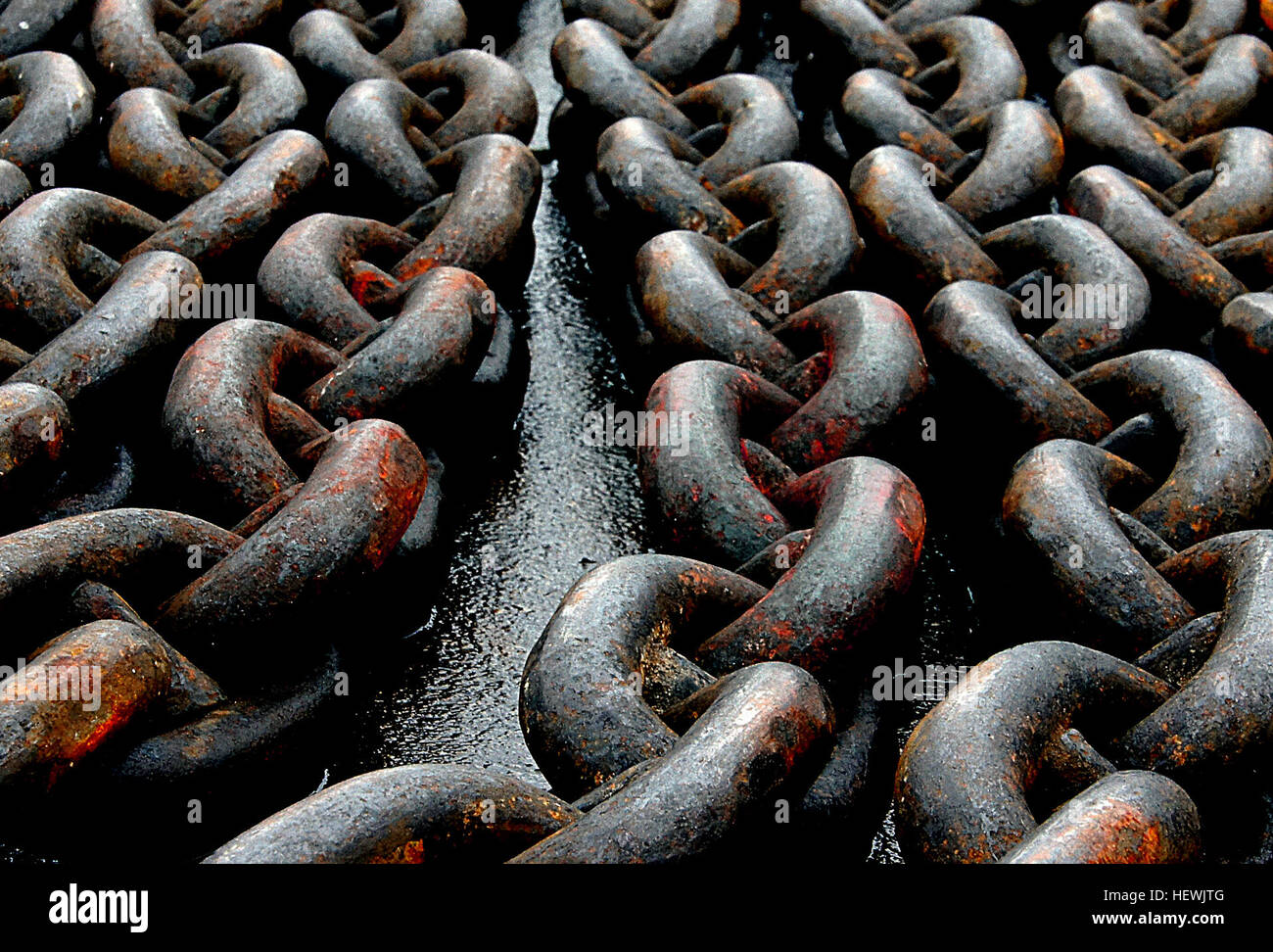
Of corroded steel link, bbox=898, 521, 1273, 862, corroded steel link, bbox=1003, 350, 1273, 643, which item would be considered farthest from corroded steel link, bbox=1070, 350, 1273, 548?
corroded steel link, bbox=898, 521, 1273, 862

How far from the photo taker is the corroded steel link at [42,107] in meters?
2.33

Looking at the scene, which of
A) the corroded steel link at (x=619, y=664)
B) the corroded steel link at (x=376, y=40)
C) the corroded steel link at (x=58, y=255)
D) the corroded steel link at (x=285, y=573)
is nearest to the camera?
the corroded steel link at (x=619, y=664)

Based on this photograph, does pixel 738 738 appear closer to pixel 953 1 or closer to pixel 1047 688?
pixel 1047 688

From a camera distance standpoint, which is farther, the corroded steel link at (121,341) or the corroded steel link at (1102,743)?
the corroded steel link at (121,341)

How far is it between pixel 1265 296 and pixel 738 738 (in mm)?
1414

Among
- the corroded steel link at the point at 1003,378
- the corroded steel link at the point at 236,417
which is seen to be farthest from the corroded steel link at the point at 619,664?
the corroded steel link at the point at 1003,378

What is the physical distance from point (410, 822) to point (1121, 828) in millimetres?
670

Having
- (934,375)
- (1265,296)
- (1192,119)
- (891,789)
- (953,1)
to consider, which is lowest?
(891,789)

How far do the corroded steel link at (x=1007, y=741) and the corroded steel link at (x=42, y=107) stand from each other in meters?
1.98

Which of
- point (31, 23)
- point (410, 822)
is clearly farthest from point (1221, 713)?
point (31, 23)

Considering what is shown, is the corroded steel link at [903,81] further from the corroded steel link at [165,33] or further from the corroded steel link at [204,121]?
the corroded steel link at [165,33]
